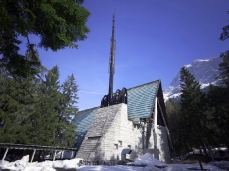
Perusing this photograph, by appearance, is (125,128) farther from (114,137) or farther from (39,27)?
(39,27)

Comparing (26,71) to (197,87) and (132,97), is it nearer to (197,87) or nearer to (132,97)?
(132,97)

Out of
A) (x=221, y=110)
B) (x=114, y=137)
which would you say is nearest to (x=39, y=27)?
(x=114, y=137)

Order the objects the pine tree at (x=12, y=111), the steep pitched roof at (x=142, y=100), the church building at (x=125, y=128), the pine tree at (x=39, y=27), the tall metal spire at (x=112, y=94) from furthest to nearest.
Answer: the tall metal spire at (x=112, y=94)
the steep pitched roof at (x=142, y=100)
the church building at (x=125, y=128)
the pine tree at (x=12, y=111)
the pine tree at (x=39, y=27)

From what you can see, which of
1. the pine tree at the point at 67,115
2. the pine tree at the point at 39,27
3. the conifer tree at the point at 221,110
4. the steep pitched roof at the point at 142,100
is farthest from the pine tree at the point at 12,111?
the conifer tree at the point at 221,110

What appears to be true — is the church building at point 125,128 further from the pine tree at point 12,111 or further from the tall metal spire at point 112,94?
the pine tree at point 12,111

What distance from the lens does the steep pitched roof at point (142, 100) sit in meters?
19.5

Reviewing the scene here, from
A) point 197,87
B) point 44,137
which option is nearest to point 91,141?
point 44,137

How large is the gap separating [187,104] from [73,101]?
18.2 meters

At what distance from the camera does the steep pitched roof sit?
19516 millimetres

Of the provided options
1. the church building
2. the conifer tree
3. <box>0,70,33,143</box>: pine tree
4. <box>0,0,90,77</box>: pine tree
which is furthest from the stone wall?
<box>0,0,90,77</box>: pine tree

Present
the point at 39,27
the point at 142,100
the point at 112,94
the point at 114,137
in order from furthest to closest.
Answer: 1. the point at 112,94
2. the point at 142,100
3. the point at 114,137
4. the point at 39,27

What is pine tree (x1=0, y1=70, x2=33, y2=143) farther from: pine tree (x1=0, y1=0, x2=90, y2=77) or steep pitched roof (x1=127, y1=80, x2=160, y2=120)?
pine tree (x1=0, y1=0, x2=90, y2=77)

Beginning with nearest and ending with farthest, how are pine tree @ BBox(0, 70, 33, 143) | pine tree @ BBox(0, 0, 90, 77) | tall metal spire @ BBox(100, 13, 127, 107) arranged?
pine tree @ BBox(0, 0, 90, 77) → pine tree @ BBox(0, 70, 33, 143) → tall metal spire @ BBox(100, 13, 127, 107)

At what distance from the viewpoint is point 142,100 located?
21078 millimetres
